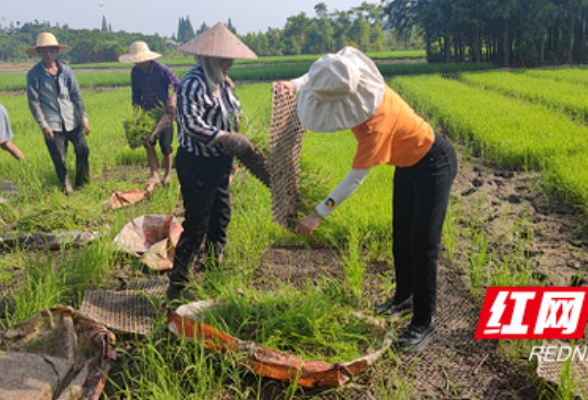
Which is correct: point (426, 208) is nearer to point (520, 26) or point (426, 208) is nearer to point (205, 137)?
point (205, 137)

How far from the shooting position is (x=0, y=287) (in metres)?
2.88

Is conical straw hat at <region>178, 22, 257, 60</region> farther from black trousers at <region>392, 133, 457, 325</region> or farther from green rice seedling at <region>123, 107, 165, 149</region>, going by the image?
green rice seedling at <region>123, 107, 165, 149</region>

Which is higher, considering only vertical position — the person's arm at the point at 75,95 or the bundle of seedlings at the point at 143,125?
the person's arm at the point at 75,95

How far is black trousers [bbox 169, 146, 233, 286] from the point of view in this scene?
2.51 metres

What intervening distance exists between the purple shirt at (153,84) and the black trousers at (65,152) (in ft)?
2.21

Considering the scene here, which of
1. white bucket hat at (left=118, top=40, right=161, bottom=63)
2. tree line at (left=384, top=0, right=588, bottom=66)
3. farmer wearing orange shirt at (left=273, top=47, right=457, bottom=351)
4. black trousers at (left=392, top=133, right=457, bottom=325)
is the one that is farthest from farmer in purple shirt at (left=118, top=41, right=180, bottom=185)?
tree line at (left=384, top=0, right=588, bottom=66)

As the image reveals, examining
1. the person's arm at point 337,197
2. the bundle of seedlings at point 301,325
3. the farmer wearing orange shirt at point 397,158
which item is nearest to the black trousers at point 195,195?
the bundle of seedlings at point 301,325

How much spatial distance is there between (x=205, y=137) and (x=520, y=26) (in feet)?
80.9

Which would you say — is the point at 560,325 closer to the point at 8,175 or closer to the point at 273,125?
the point at 273,125

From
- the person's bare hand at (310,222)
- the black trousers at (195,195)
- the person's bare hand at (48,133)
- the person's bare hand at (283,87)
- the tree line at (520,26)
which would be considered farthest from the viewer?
the tree line at (520,26)

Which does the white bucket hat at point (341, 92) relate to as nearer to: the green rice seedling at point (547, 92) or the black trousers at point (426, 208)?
the black trousers at point (426, 208)

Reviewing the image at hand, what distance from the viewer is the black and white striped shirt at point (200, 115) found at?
234cm

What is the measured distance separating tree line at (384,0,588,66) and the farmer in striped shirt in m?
23.0

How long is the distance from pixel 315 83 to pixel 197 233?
1.20 m
